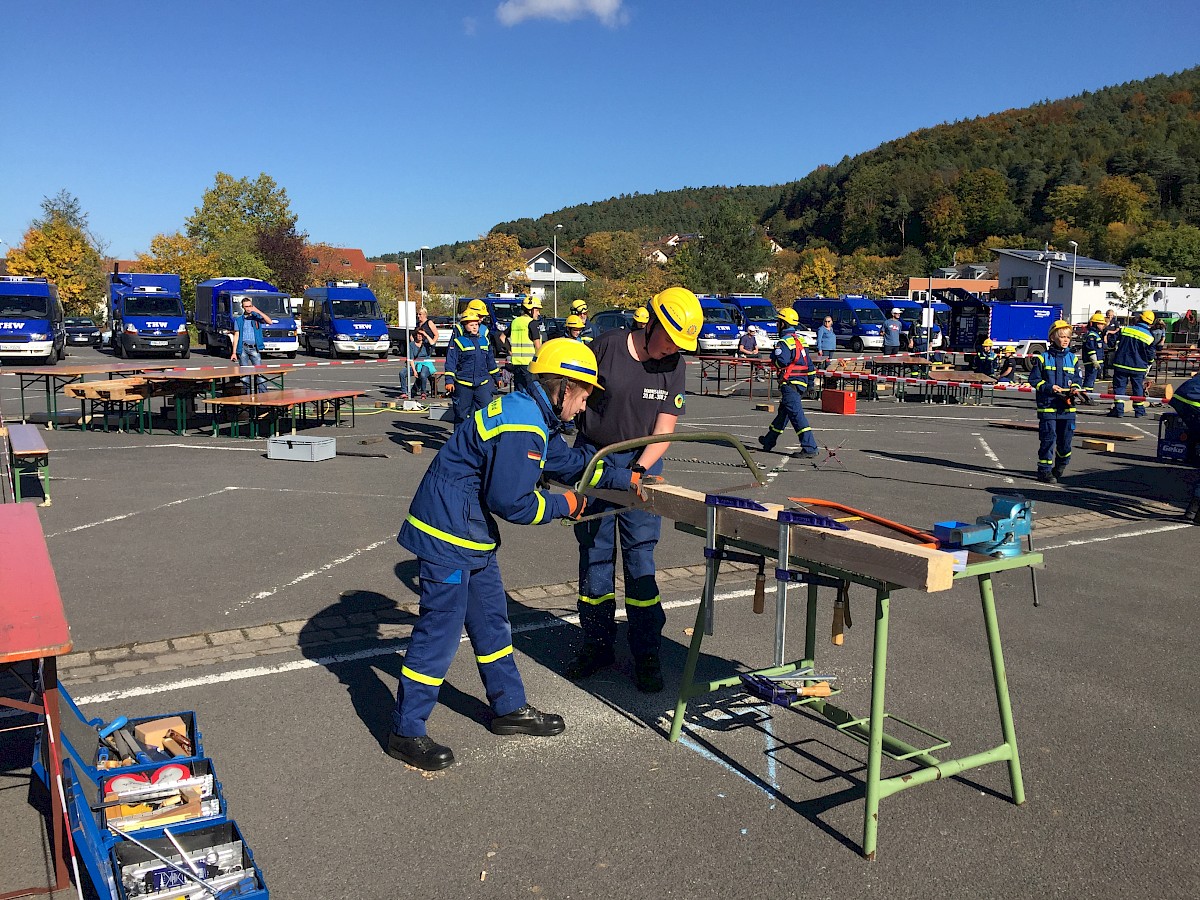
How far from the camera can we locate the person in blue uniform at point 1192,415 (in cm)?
973

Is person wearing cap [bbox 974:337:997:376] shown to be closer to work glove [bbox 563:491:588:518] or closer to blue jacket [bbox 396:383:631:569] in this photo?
work glove [bbox 563:491:588:518]

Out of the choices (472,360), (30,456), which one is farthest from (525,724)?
(472,360)

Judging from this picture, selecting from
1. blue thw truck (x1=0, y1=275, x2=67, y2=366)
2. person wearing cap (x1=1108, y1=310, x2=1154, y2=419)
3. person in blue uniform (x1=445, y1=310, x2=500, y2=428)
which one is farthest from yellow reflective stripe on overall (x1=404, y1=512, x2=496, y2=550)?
blue thw truck (x1=0, y1=275, x2=67, y2=366)

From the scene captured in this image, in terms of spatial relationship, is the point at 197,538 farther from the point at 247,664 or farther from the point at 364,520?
the point at 247,664

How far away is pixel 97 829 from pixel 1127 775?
14.0 ft

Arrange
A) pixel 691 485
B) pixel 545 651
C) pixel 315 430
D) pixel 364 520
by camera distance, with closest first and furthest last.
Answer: pixel 545 651 < pixel 364 520 < pixel 691 485 < pixel 315 430

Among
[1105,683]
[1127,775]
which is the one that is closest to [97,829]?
[1127,775]

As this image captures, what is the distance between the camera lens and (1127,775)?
4301 millimetres

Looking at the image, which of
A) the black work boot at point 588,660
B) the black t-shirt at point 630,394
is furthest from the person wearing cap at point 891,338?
the black work boot at point 588,660

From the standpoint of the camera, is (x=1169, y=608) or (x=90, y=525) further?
(x=90, y=525)

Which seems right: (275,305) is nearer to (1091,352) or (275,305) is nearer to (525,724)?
(1091,352)

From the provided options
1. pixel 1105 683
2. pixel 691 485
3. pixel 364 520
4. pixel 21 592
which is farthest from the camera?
pixel 691 485

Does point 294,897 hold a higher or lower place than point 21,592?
lower

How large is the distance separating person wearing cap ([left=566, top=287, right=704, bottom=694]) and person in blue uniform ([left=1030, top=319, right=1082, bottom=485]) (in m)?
7.70
